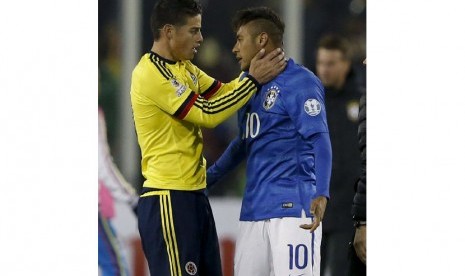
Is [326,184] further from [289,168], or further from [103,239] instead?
[103,239]

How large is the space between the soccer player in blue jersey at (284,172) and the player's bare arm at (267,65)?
25 mm

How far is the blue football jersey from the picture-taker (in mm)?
3424

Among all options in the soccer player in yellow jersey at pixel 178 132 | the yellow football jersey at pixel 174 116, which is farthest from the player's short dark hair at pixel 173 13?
the yellow football jersey at pixel 174 116

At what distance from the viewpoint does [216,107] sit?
3408 mm

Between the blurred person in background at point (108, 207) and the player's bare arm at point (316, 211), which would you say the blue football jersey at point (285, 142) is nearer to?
the player's bare arm at point (316, 211)

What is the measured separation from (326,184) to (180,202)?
578mm

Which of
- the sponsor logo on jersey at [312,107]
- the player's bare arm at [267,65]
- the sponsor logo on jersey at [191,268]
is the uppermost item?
the player's bare arm at [267,65]

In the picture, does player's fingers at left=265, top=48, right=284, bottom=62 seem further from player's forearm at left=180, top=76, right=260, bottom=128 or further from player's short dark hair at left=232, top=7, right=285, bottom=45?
player's forearm at left=180, top=76, right=260, bottom=128

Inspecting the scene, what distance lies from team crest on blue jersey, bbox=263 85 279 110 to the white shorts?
455 millimetres

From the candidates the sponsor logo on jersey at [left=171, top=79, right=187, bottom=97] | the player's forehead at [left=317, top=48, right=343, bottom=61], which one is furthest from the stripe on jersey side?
the player's forehead at [left=317, top=48, right=343, bottom=61]

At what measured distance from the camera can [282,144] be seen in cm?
344

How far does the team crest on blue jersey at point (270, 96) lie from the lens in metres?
3.45

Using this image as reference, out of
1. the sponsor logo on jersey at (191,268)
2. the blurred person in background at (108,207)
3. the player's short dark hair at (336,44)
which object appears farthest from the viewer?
the blurred person in background at (108,207)
